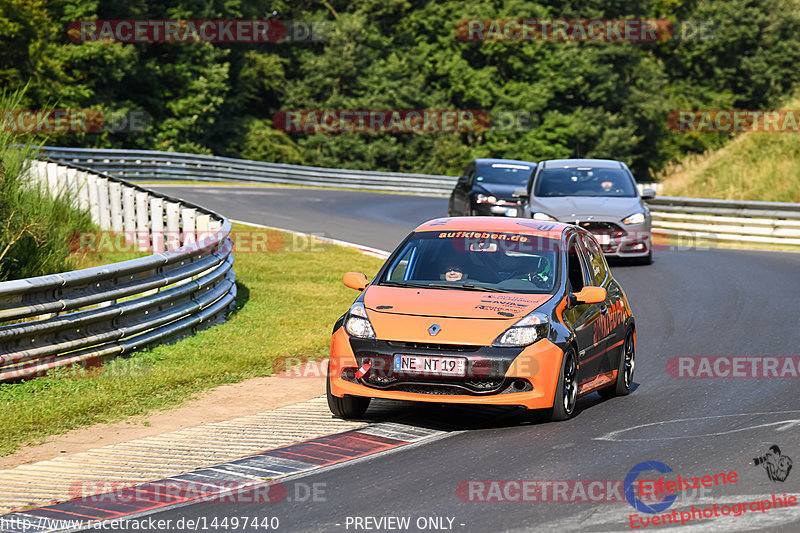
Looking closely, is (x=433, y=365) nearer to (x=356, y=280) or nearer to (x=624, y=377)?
(x=356, y=280)

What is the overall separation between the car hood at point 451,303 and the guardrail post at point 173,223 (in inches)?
370

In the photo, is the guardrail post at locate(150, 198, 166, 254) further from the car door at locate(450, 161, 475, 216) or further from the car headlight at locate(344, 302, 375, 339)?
the car headlight at locate(344, 302, 375, 339)

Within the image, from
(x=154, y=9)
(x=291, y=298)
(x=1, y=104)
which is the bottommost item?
(x=291, y=298)

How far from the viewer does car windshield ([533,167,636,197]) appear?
2020cm

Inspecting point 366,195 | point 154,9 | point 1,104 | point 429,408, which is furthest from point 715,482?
point 154,9

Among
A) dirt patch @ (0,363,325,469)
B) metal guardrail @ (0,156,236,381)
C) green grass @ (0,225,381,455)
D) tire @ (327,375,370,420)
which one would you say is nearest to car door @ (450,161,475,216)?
green grass @ (0,225,381,455)

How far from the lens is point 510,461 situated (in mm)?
7332

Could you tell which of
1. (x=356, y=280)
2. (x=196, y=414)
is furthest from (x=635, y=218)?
(x=196, y=414)

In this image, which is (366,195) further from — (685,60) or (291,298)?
(685,60)

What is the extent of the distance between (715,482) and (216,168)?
119 ft

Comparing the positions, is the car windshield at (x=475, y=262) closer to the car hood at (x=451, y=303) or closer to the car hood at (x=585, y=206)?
the car hood at (x=451, y=303)

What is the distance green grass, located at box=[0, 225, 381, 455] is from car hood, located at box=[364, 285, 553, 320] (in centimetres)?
216

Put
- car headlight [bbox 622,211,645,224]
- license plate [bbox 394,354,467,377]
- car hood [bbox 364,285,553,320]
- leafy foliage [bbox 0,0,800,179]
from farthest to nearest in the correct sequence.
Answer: leafy foliage [bbox 0,0,800,179]
car headlight [bbox 622,211,645,224]
car hood [bbox 364,285,553,320]
license plate [bbox 394,354,467,377]

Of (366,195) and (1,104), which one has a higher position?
(1,104)
